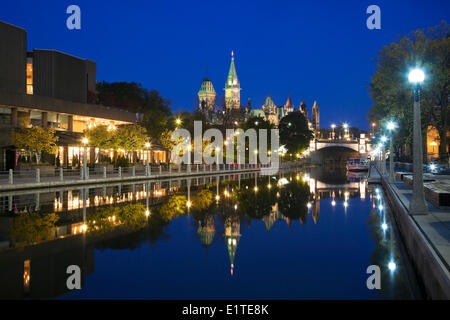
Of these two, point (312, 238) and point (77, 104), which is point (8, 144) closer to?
point (77, 104)

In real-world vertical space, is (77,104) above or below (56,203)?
above

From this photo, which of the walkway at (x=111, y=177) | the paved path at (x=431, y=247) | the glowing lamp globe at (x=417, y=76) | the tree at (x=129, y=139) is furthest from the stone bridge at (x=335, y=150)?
the paved path at (x=431, y=247)

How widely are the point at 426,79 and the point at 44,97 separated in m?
40.2

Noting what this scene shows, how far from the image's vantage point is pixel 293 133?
10425 centimetres

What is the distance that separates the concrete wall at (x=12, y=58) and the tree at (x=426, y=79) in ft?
130

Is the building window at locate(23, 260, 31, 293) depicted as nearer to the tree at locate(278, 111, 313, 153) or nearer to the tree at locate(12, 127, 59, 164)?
the tree at locate(12, 127, 59, 164)

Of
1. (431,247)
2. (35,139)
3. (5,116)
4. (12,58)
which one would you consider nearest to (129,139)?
(35,139)

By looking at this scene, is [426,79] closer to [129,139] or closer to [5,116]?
[129,139]

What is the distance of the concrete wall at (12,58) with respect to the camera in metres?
51.5

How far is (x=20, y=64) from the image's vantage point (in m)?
53.8
